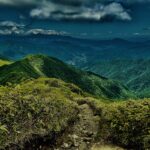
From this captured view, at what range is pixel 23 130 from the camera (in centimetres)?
5506

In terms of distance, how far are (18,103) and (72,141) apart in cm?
905

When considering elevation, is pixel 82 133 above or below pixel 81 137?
above

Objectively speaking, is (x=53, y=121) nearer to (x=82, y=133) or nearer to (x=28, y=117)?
(x=82, y=133)

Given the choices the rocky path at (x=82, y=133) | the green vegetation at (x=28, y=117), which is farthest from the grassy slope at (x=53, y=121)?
A: the rocky path at (x=82, y=133)

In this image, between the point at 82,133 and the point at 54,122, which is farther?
the point at 54,122

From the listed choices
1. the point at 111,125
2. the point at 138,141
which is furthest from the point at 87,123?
the point at 138,141

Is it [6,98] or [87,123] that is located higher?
[6,98]

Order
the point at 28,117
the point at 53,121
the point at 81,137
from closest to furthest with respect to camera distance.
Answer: the point at 28,117 < the point at 81,137 < the point at 53,121

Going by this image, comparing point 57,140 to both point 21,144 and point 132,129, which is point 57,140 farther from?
point 132,129

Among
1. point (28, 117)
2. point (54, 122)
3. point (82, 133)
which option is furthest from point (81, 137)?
point (28, 117)

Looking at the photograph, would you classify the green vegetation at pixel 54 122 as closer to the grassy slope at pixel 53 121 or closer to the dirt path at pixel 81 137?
the grassy slope at pixel 53 121

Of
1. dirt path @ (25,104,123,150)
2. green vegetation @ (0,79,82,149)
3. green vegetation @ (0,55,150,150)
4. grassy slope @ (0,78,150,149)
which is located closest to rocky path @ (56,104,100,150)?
dirt path @ (25,104,123,150)

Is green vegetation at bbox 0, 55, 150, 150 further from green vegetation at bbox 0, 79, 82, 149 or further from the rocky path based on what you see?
the rocky path

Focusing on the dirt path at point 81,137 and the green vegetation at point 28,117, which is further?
the dirt path at point 81,137
